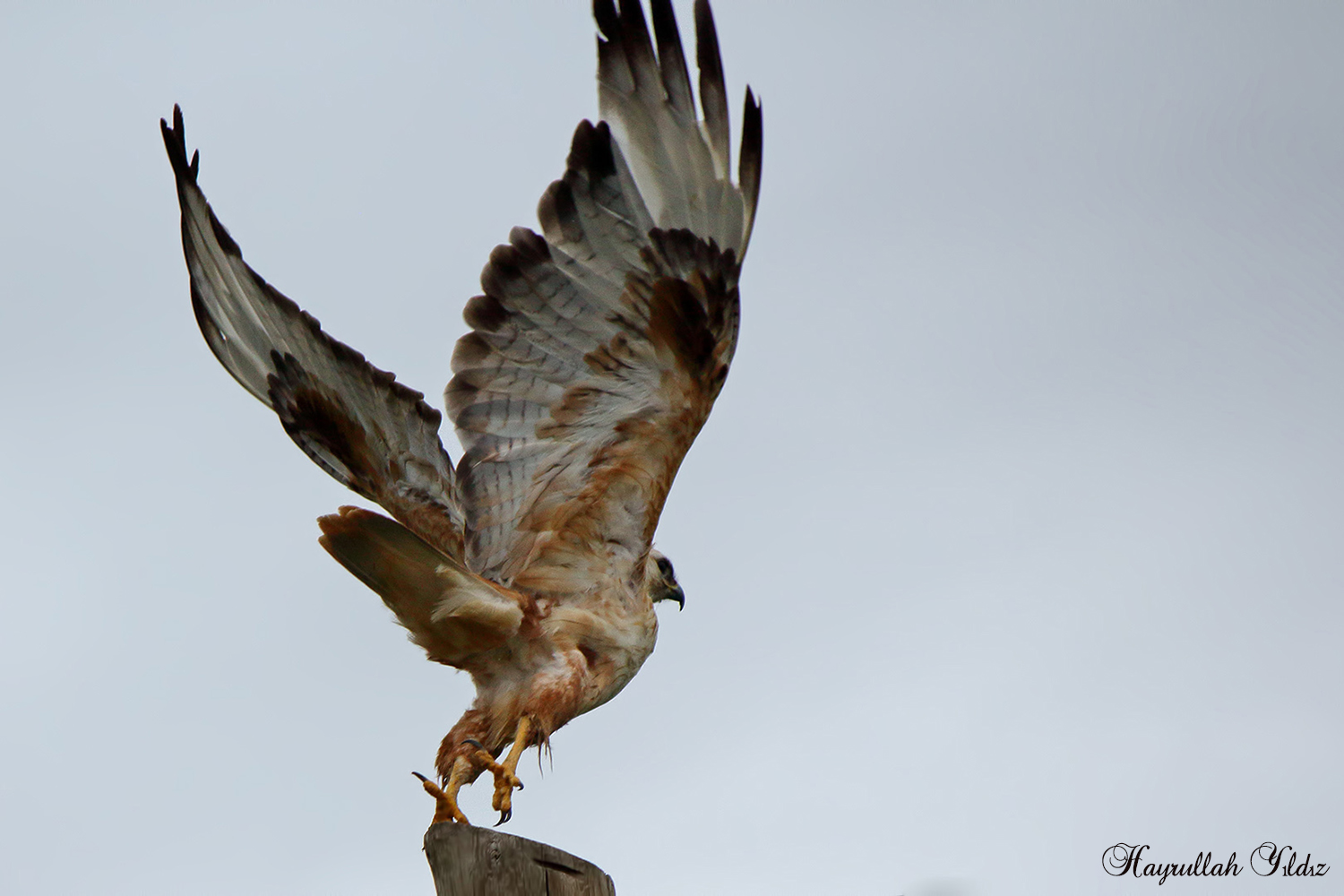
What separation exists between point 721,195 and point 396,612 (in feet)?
7.21

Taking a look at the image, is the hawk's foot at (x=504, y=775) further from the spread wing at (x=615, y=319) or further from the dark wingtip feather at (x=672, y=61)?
the dark wingtip feather at (x=672, y=61)

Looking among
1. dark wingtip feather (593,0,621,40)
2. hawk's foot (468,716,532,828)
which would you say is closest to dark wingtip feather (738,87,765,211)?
dark wingtip feather (593,0,621,40)

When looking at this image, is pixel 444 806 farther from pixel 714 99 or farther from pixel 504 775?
pixel 714 99

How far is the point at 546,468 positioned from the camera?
20.1 feet

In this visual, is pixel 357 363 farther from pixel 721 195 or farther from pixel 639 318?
pixel 721 195

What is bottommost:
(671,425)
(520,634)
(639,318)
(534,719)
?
(534,719)

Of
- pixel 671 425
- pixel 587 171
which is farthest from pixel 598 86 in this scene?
pixel 671 425

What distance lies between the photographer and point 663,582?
710 centimetres

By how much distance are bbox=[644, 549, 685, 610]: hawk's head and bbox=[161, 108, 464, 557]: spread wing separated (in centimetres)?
109

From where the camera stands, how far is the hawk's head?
7.05 meters

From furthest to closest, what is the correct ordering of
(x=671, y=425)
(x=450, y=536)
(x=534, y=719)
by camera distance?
(x=450, y=536) < (x=671, y=425) < (x=534, y=719)

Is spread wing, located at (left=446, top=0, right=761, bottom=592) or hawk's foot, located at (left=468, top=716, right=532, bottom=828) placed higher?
spread wing, located at (left=446, top=0, right=761, bottom=592)

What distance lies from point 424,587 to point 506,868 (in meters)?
1.64

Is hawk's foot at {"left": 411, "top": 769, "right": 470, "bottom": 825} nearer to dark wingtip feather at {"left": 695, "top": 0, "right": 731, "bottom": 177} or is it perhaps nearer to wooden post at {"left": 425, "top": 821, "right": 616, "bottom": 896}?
wooden post at {"left": 425, "top": 821, "right": 616, "bottom": 896}
